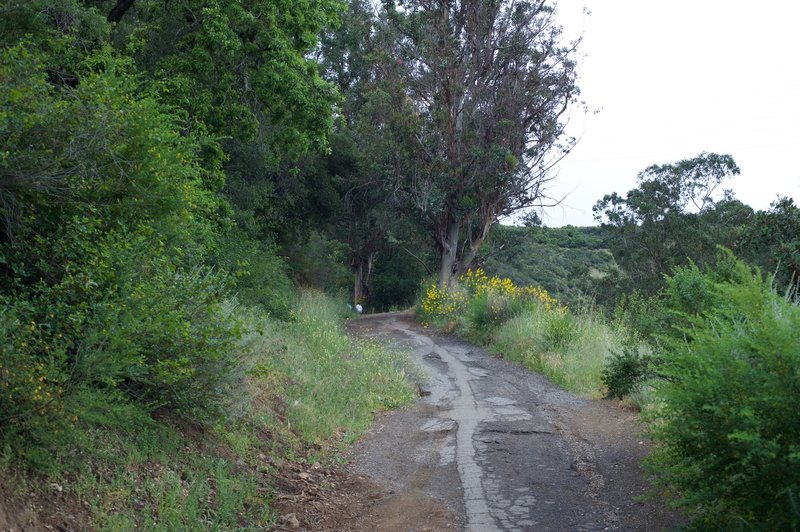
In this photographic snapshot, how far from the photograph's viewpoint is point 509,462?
8219 millimetres

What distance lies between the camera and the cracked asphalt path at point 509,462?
21.2ft

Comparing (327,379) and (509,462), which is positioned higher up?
(327,379)

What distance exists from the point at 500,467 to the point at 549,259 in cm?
4228

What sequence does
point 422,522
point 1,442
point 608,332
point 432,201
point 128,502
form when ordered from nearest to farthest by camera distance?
point 1,442 < point 128,502 < point 422,522 < point 608,332 < point 432,201

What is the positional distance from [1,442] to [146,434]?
1.57 metres

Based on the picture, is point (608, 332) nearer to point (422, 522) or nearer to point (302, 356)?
point (302, 356)

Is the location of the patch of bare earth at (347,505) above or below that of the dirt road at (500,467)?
below

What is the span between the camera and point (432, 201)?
97.0 ft

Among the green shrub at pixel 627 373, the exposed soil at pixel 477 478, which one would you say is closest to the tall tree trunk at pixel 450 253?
the exposed soil at pixel 477 478

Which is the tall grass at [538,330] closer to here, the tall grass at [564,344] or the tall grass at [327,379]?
the tall grass at [564,344]

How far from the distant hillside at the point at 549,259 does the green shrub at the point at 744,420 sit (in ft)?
90.7

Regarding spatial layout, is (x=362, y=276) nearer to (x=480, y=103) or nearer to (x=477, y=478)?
(x=480, y=103)

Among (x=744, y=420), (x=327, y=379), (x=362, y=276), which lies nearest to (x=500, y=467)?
(x=744, y=420)

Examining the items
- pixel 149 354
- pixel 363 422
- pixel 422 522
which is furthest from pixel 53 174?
pixel 363 422
